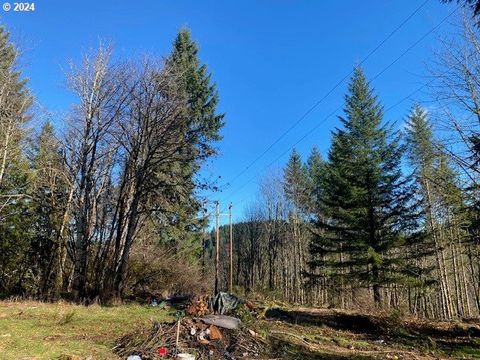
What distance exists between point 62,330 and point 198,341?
13.3ft

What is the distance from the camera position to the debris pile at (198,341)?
7484mm

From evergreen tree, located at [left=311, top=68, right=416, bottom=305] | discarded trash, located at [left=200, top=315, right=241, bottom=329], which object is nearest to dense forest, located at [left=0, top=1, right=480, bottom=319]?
evergreen tree, located at [left=311, top=68, right=416, bottom=305]

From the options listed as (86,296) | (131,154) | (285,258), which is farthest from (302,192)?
(86,296)

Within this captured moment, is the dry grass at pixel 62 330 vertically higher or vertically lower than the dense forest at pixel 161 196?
lower

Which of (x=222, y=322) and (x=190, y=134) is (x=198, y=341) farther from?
(x=190, y=134)

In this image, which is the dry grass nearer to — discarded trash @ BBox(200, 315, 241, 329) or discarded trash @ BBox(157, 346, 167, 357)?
discarded trash @ BBox(157, 346, 167, 357)

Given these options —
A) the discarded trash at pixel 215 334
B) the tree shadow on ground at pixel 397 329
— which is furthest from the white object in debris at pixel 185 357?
the tree shadow on ground at pixel 397 329

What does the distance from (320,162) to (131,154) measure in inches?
814

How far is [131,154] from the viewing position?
18.1 metres

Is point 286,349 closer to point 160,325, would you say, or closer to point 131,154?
point 160,325

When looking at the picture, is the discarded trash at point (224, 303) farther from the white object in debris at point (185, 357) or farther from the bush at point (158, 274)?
the bush at point (158, 274)

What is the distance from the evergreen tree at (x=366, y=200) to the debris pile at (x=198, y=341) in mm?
12479

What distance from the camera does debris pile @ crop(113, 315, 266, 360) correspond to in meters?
7.48

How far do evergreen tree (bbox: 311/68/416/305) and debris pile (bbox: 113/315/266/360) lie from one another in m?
12.5
